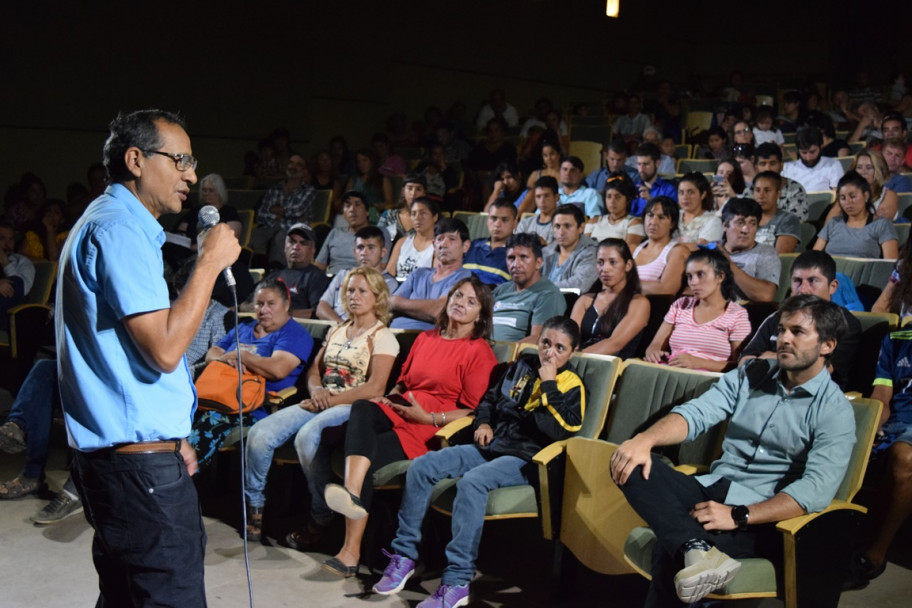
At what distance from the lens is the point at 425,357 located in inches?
138

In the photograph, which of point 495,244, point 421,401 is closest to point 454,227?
point 495,244

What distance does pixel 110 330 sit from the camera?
5.06ft

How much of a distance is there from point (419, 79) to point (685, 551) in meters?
9.28

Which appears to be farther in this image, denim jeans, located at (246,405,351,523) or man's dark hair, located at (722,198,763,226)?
man's dark hair, located at (722,198,763,226)

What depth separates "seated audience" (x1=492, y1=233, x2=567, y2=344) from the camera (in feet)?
13.0

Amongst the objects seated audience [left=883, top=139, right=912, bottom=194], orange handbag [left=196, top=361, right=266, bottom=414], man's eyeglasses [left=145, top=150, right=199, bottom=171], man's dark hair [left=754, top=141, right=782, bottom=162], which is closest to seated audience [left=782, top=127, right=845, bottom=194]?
seated audience [left=883, top=139, right=912, bottom=194]

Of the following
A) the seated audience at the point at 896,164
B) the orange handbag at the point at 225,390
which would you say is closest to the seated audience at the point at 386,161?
the seated audience at the point at 896,164

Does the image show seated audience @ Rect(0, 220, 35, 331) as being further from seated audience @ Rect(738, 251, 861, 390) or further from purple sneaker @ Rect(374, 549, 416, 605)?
seated audience @ Rect(738, 251, 861, 390)

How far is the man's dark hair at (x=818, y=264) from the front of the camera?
11.1ft

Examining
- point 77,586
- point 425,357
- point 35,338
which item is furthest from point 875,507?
point 35,338

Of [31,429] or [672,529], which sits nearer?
[672,529]

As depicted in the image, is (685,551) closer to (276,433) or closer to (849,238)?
(276,433)

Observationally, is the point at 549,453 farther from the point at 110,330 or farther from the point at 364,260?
the point at 364,260

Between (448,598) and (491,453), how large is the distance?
1.80 feet
